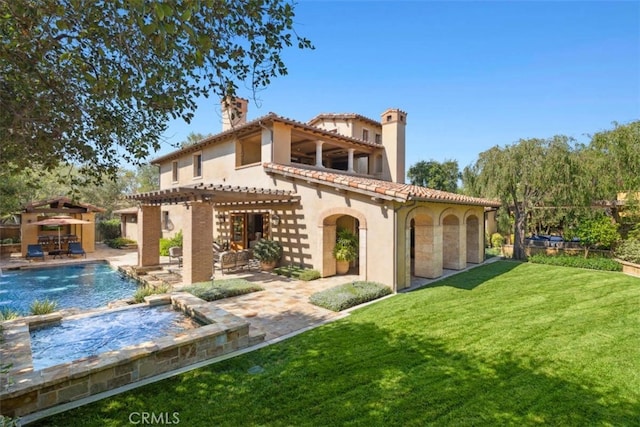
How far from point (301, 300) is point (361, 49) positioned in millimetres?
10352

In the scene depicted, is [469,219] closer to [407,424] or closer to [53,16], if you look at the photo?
[407,424]

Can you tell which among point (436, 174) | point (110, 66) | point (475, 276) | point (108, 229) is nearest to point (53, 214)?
point (108, 229)

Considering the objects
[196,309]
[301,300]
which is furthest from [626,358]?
[196,309]

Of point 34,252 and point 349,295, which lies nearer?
point 349,295

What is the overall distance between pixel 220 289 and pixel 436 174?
120ft

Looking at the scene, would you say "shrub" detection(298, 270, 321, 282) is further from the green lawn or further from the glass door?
the glass door

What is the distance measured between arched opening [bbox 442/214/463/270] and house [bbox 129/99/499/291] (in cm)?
5

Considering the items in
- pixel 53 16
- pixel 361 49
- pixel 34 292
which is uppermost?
pixel 361 49

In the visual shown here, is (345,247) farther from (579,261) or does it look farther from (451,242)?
(579,261)

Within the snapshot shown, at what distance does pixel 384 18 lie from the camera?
11000mm

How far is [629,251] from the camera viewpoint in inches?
691

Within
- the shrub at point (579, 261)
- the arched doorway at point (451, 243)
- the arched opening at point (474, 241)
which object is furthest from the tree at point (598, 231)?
the arched doorway at point (451, 243)

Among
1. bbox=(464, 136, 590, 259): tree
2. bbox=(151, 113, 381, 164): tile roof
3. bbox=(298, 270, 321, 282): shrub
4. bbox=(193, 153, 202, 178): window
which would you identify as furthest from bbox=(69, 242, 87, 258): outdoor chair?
bbox=(464, 136, 590, 259): tree

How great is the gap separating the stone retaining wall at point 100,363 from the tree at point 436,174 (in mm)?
38077
